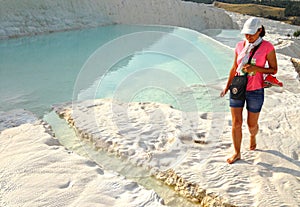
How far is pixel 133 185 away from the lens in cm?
298

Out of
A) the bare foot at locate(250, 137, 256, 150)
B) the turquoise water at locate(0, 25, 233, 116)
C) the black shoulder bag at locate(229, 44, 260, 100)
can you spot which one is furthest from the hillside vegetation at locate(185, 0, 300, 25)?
the black shoulder bag at locate(229, 44, 260, 100)

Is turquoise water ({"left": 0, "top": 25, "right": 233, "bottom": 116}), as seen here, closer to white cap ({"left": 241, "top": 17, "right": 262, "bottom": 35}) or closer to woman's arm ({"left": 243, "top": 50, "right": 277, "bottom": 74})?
woman's arm ({"left": 243, "top": 50, "right": 277, "bottom": 74})

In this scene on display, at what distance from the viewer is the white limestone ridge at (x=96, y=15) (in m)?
12.7

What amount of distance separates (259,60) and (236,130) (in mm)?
674

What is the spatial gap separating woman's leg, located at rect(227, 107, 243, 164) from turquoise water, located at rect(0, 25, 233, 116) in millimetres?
1864

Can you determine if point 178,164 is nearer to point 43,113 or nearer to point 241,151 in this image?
point 241,151

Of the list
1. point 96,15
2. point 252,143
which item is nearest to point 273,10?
point 96,15

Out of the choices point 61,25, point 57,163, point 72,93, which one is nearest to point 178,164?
point 57,163

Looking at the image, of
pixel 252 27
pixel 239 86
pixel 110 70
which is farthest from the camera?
pixel 110 70

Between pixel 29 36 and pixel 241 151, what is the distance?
10788 mm

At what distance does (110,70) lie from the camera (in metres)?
7.40

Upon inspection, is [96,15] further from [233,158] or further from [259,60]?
[259,60]

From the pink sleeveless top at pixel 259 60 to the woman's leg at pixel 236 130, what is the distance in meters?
0.23

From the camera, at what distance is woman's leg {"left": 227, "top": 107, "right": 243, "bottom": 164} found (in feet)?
9.62
